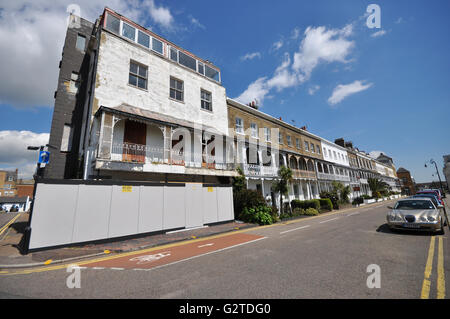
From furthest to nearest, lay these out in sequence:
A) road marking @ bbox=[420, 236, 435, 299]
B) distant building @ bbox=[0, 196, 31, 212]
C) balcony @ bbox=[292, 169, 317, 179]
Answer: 1. distant building @ bbox=[0, 196, 31, 212]
2. balcony @ bbox=[292, 169, 317, 179]
3. road marking @ bbox=[420, 236, 435, 299]

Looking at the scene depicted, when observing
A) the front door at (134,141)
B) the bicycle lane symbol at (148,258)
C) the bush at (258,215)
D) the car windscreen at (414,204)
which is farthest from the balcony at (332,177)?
the bicycle lane symbol at (148,258)

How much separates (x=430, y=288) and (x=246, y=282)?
3.24 meters

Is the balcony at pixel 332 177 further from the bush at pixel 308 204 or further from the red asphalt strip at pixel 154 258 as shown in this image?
the red asphalt strip at pixel 154 258

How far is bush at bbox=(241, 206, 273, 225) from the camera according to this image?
12974mm

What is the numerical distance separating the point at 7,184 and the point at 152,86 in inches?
3313

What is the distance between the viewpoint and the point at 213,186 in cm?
1262

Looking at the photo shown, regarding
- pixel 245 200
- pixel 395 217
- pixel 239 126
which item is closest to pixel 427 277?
pixel 395 217

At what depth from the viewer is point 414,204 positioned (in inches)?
338

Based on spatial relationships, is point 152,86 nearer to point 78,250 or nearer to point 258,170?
point 78,250

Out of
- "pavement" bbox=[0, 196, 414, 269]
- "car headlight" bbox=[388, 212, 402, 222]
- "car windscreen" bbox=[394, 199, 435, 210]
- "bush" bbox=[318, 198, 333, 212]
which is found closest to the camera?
"pavement" bbox=[0, 196, 414, 269]

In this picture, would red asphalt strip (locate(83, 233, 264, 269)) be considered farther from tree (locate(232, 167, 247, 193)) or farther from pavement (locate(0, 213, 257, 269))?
tree (locate(232, 167, 247, 193))

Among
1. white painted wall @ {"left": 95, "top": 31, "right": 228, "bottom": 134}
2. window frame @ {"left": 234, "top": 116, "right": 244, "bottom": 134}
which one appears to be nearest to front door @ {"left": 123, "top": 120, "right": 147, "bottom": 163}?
white painted wall @ {"left": 95, "top": 31, "right": 228, "bottom": 134}

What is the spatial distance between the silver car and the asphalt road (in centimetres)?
124
